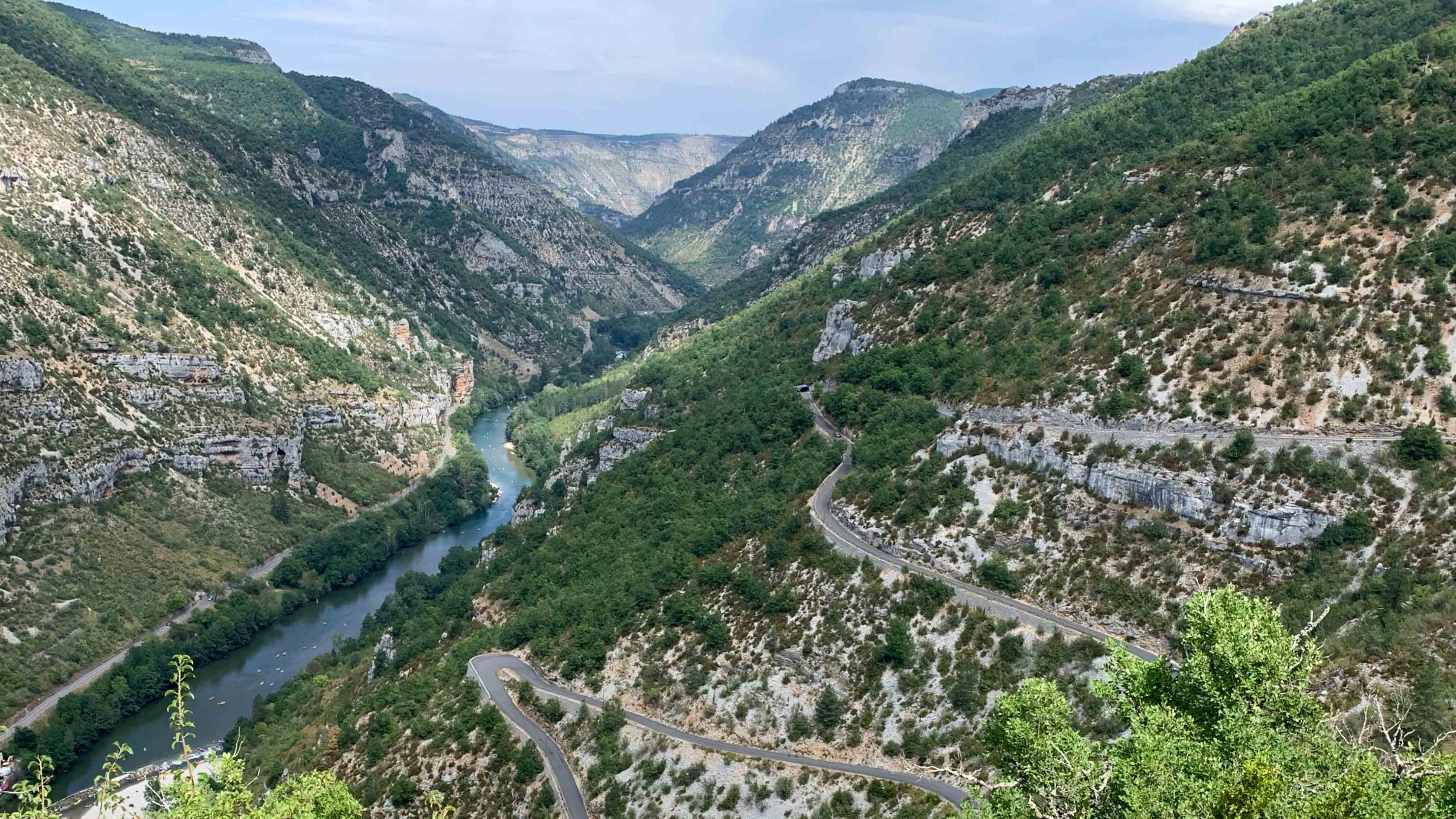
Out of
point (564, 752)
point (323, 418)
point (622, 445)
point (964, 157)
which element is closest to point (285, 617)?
point (622, 445)

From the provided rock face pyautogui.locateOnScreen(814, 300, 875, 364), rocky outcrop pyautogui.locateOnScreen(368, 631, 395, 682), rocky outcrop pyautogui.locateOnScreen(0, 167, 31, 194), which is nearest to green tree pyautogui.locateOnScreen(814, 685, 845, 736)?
rock face pyautogui.locateOnScreen(814, 300, 875, 364)

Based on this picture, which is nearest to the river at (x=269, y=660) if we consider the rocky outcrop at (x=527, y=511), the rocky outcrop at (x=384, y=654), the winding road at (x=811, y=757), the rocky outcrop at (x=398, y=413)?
the rocky outcrop at (x=384, y=654)

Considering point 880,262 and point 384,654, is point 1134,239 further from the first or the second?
point 384,654

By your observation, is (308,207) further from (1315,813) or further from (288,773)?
(1315,813)

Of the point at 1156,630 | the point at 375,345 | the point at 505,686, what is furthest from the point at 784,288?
the point at 1156,630

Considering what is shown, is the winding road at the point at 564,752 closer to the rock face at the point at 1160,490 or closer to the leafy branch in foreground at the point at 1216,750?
the leafy branch in foreground at the point at 1216,750
